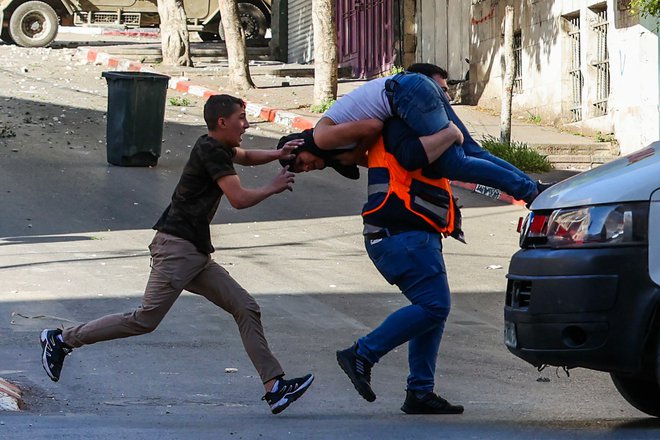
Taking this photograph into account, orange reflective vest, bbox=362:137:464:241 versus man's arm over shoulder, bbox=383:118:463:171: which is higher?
man's arm over shoulder, bbox=383:118:463:171

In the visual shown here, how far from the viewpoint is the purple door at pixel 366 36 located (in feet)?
92.4

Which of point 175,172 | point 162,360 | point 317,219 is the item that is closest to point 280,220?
point 317,219

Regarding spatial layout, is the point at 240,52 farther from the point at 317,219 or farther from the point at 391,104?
the point at 391,104

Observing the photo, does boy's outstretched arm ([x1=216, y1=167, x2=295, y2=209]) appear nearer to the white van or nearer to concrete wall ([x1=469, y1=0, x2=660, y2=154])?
the white van

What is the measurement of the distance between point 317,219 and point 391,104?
323 inches

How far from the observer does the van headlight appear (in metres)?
5.03

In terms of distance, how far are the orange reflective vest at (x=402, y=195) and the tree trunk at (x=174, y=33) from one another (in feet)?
69.8

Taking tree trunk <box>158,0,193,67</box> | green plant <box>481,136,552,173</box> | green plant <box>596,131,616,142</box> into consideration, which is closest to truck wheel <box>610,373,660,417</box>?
green plant <box>481,136,552,173</box>

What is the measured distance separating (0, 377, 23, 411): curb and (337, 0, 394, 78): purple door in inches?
854

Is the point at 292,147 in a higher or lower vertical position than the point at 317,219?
higher

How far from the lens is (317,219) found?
550 inches

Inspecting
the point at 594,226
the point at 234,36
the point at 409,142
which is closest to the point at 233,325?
the point at 409,142

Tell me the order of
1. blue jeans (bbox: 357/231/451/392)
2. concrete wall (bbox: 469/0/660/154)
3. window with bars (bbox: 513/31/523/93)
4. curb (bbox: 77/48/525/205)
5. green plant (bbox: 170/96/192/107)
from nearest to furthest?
blue jeans (bbox: 357/231/451/392), curb (bbox: 77/48/525/205), concrete wall (bbox: 469/0/660/154), green plant (bbox: 170/96/192/107), window with bars (bbox: 513/31/523/93)

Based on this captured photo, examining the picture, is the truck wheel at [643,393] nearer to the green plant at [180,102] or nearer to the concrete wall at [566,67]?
the concrete wall at [566,67]
